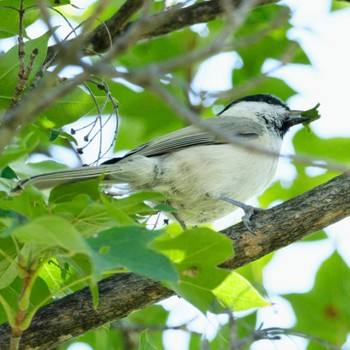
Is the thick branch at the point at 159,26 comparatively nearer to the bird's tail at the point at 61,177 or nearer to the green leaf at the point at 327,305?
the bird's tail at the point at 61,177

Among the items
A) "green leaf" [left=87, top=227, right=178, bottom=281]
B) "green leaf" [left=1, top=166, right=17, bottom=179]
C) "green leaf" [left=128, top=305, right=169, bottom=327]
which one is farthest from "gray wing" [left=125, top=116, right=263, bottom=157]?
"green leaf" [left=87, top=227, right=178, bottom=281]

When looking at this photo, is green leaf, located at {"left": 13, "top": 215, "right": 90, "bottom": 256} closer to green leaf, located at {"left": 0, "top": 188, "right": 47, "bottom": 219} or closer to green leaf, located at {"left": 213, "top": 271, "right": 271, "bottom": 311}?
green leaf, located at {"left": 0, "top": 188, "right": 47, "bottom": 219}

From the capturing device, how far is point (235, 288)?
107 inches

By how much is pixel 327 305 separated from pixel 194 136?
1.20 meters


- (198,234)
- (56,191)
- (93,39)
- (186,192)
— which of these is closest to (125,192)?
(186,192)

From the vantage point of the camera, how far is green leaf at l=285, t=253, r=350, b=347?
4.18m

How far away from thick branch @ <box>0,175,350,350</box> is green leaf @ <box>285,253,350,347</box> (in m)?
0.76

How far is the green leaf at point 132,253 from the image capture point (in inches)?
85.0

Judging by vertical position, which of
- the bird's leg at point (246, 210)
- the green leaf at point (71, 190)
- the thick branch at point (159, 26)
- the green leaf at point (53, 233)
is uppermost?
the thick branch at point (159, 26)

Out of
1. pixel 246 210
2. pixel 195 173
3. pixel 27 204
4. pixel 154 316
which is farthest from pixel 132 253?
pixel 154 316

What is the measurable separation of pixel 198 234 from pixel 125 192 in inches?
58.0

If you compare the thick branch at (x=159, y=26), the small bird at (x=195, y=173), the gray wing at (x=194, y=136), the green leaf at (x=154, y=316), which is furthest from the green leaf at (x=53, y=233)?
the green leaf at (x=154, y=316)

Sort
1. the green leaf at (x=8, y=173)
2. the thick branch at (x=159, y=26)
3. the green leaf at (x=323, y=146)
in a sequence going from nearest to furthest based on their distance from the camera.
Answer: the green leaf at (x=8, y=173), the thick branch at (x=159, y=26), the green leaf at (x=323, y=146)

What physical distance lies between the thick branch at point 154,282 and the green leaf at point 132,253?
944mm
